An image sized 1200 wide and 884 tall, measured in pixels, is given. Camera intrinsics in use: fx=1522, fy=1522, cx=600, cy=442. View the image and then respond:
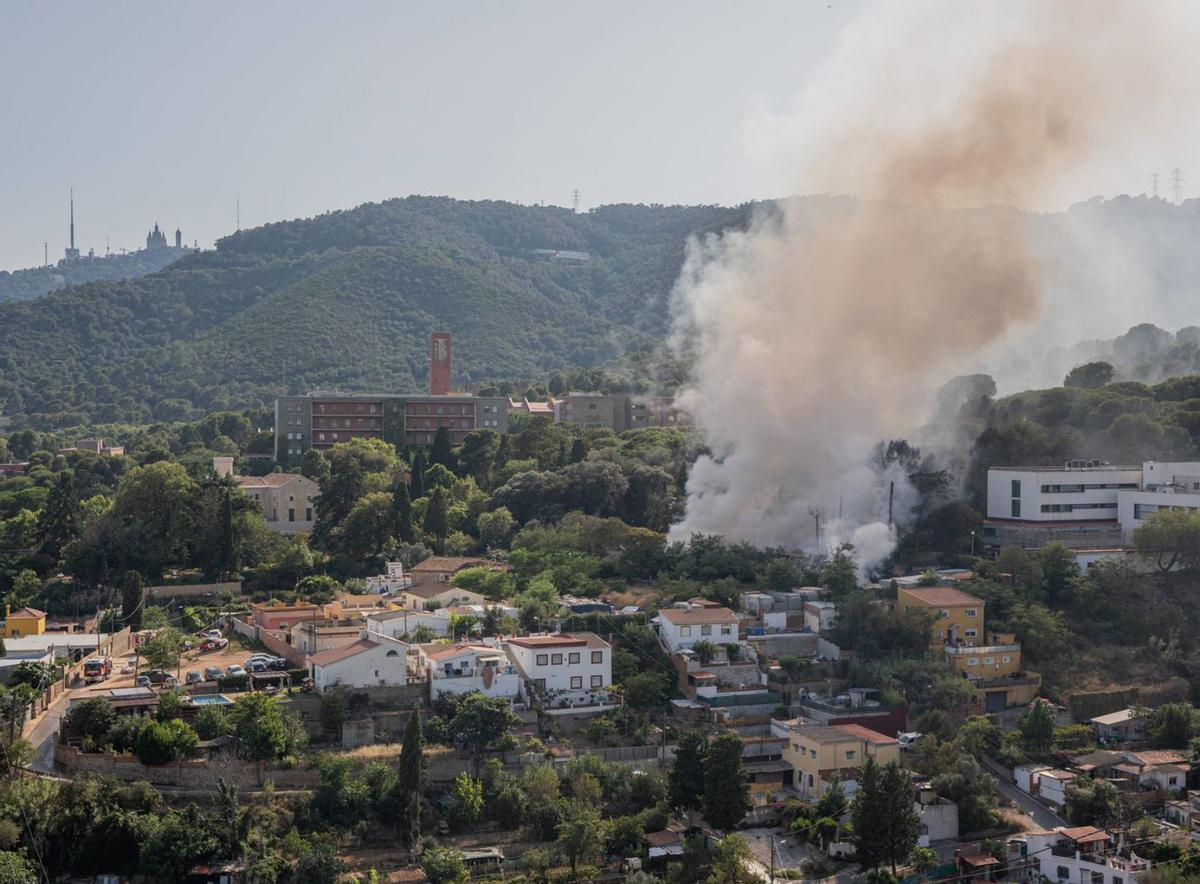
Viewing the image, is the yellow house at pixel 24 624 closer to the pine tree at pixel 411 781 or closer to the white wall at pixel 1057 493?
the pine tree at pixel 411 781

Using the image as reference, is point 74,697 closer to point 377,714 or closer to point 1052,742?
point 377,714

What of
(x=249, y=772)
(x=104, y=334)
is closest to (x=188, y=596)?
(x=249, y=772)

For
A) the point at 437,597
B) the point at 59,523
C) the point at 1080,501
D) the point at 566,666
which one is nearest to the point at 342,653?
the point at 566,666

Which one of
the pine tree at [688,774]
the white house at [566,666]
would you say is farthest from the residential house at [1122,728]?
the white house at [566,666]

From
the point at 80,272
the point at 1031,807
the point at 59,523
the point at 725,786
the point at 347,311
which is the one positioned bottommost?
the point at 1031,807

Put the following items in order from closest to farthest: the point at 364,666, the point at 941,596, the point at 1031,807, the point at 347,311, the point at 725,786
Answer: the point at 725,786 → the point at 1031,807 → the point at 364,666 → the point at 941,596 → the point at 347,311

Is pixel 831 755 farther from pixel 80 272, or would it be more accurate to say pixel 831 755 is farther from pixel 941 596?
pixel 80 272
